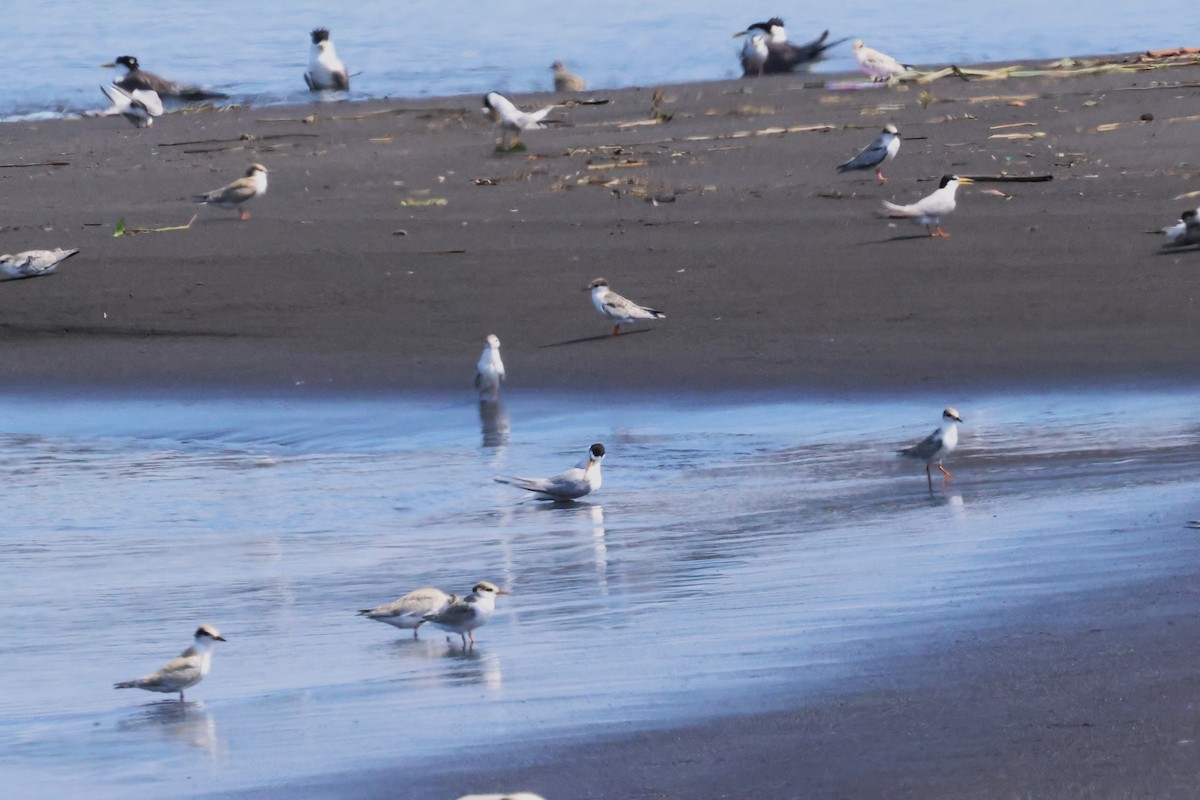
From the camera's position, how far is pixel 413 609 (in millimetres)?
6848

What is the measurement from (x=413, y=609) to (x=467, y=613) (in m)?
0.24

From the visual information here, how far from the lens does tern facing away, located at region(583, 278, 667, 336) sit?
12.0 metres

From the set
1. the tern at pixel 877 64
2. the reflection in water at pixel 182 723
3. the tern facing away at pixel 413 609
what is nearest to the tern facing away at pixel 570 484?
the tern facing away at pixel 413 609

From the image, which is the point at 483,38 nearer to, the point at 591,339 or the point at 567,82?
the point at 567,82

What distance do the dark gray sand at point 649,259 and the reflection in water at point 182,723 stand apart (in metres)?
5.87

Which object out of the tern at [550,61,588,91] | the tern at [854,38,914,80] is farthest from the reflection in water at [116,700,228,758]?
the tern at [550,61,588,91]

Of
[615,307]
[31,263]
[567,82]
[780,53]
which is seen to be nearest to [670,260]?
[615,307]

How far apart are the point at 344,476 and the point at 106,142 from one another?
10920 millimetres

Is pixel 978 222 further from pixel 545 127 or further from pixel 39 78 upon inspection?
pixel 39 78

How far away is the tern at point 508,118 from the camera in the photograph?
17714 millimetres

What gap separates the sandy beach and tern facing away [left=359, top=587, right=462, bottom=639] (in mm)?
1807

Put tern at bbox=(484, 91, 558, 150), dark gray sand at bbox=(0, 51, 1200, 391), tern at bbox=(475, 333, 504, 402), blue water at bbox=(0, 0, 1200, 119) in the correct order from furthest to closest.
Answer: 1. blue water at bbox=(0, 0, 1200, 119)
2. tern at bbox=(484, 91, 558, 150)
3. dark gray sand at bbox=(0, 51, 1200, 391)
4. tern at bbox=(475, 333, 504, 402)

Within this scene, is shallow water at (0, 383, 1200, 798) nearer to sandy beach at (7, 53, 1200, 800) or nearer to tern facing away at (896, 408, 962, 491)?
tern facing away at (896, 408, 962, 491)

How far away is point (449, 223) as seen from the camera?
49.1ft
